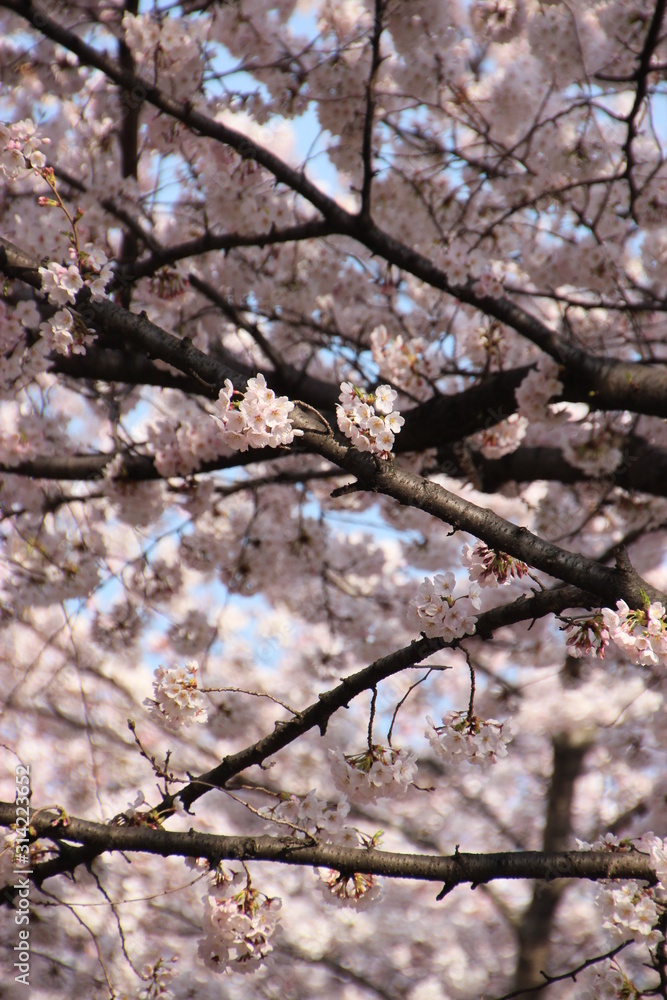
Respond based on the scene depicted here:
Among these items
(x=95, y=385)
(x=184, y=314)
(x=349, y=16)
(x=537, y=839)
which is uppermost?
(x=349, y=16)

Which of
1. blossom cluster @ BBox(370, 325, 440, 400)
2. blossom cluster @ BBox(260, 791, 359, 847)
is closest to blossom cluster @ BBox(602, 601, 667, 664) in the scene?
blossom cluster @ BBox(260, 791, 359, 847)

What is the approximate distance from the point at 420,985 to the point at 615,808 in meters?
3.22

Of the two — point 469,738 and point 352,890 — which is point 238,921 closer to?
point 352,890

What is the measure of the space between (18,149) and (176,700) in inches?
77.4

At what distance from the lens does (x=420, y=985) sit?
8406 millimetres

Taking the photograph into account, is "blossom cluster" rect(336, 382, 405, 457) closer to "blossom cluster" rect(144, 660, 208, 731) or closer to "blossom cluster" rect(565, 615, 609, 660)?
Answer: "blossom cluster" rect(565, 615, 609, 660)

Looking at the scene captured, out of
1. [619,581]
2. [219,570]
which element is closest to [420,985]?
[219,570]

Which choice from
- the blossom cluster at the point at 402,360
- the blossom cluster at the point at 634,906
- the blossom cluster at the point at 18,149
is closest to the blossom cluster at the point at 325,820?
the blossom cluster at the point at 634,906

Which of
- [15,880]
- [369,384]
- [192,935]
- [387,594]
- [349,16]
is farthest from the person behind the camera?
[192,935]

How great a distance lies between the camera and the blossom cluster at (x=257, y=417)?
181 centimetres

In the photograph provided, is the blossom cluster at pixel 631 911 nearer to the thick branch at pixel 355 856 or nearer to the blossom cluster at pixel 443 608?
the thick branch at pixel 355 856

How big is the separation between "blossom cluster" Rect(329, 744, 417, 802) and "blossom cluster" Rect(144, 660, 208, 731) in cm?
52

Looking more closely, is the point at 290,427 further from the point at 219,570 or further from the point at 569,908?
the point at 569,908

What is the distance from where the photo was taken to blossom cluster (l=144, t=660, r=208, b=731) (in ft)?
8.34
